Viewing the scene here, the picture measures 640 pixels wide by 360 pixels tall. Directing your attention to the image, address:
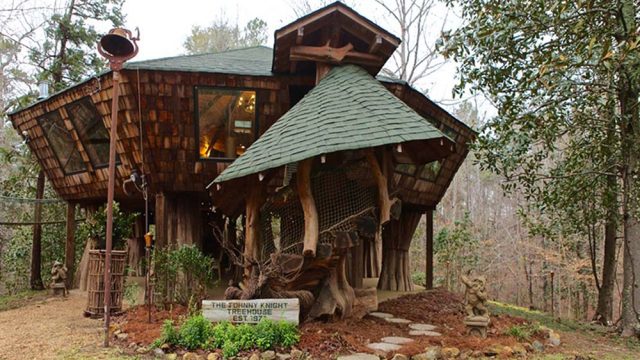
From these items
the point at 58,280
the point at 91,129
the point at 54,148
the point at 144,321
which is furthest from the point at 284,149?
the point at 58,280

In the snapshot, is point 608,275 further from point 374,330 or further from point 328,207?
point 328,207

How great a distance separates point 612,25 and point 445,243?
874 centimetres

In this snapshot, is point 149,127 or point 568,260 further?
point 568,260

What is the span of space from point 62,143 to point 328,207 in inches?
287

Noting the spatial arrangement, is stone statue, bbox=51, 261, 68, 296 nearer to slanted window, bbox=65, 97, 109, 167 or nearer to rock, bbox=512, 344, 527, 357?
slanted window, bbox=65, 97, 109, 167

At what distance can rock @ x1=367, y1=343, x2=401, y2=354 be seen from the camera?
5.18 m

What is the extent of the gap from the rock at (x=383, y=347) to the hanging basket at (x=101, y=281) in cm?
476

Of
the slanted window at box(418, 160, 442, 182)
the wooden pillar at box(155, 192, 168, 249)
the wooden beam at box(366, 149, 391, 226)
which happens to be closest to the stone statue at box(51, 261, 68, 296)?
the wooden pillar at box(155, 192, 168, 249)

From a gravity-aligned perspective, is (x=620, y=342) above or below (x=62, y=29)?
below

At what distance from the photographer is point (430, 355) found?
492cm

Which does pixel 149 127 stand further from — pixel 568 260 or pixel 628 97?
pixel 568 260

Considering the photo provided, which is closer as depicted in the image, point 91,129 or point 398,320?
point 398,320

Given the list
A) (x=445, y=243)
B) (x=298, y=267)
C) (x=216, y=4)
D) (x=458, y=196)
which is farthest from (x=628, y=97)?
(x=216, y=4)

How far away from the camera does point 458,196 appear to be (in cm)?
2566
